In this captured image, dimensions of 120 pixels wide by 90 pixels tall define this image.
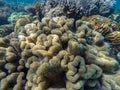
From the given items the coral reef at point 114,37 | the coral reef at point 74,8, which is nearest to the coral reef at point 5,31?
the coral reef at point 74,8

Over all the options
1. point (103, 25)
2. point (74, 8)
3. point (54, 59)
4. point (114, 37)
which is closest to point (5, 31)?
point (74, 8)

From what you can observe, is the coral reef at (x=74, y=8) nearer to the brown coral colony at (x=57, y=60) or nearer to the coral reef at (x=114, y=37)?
the coral reef at (x=114, y=37)

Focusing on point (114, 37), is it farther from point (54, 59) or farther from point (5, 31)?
point (5, 31)

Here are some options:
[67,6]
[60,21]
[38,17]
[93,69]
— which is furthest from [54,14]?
→ [93,69]

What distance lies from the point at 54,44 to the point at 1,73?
1.23m

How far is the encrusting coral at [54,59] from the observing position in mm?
3375

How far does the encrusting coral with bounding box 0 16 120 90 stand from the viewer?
338 centimetres

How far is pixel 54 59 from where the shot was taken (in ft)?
11.1

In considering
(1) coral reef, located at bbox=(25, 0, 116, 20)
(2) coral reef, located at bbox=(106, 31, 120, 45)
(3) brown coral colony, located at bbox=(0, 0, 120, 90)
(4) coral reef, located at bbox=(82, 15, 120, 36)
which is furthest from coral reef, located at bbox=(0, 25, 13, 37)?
(2) coral reef, located at bbox=(106, 31, 120, 45)

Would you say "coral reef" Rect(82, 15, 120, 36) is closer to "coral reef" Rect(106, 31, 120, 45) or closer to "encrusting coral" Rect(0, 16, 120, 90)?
"coral reef" Rect(106, 31, 120, 45)

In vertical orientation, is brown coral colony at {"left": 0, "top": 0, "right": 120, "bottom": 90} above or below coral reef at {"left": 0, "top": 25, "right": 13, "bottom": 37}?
above

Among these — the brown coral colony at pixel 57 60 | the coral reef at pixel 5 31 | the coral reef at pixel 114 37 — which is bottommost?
the coral reef at pixel 114 37

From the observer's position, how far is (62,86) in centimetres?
347

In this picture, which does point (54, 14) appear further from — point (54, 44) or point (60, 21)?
point (54, 44)
